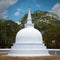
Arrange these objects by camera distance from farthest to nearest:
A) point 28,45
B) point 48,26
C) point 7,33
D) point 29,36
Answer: point 48,26 → point 7,33 → point 29,36 → point 28,45

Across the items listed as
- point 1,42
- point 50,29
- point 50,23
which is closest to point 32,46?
point 1,42

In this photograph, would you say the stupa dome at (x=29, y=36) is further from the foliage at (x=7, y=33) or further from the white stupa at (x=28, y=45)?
the foliage at (x=7, y=33)

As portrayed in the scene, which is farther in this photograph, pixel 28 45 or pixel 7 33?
pixel 7 33

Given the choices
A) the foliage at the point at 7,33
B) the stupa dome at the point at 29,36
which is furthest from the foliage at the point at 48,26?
the stupa dome at the point at 29,36

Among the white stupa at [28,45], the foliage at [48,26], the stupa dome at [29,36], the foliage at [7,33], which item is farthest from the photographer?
the foliage at [7,33]

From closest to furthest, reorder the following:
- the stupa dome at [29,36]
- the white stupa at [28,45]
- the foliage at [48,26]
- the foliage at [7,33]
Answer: the white stupa at [28,45] → the stupa dome at [29,36] → the foliage at [48,26] → the foliage at [7,33]

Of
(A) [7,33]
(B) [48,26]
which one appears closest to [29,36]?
(A) [7,33]

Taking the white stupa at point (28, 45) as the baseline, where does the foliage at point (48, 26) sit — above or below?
Result: above

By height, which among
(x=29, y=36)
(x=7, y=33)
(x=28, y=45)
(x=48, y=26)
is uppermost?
(x=48, y=26)

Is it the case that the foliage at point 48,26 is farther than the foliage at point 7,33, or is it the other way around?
the foliage at point 7,33

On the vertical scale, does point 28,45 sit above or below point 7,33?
below

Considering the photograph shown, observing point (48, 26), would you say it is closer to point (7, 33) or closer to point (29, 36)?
point (7, 33)

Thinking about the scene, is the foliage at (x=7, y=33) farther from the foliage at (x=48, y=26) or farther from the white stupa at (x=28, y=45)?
the white stupa at (x=28, y=45)

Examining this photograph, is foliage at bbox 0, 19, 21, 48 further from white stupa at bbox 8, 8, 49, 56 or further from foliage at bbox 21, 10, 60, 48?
white stupa at bbox 8, 8, 49, 56
